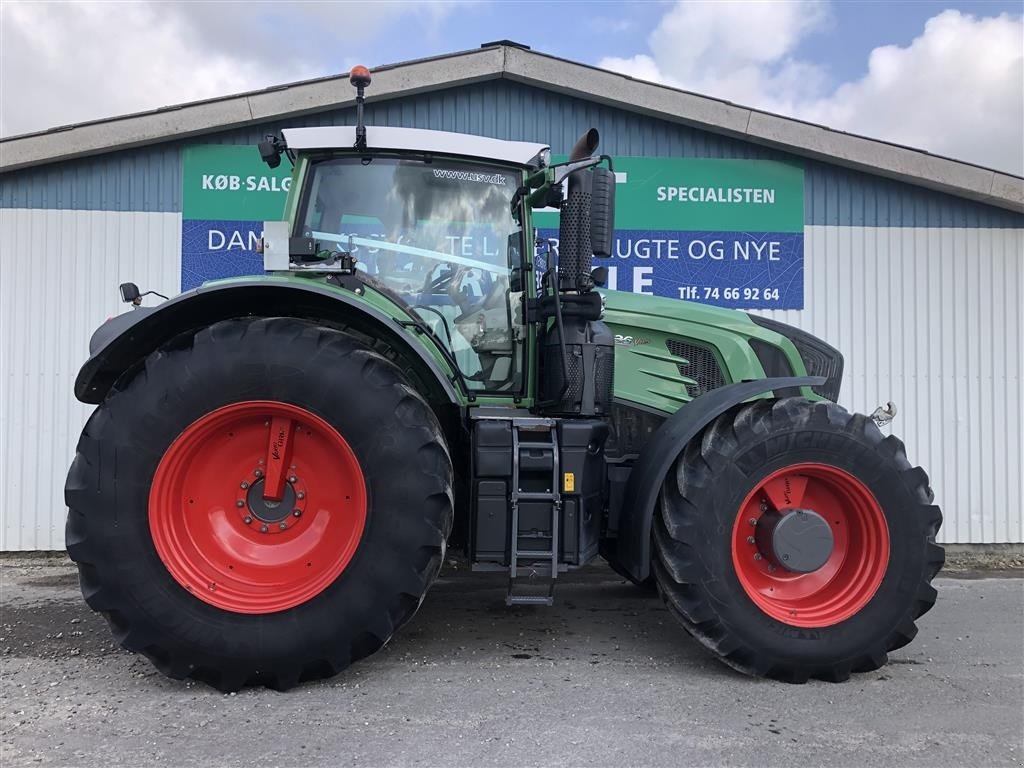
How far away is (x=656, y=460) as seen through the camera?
320 centimetres

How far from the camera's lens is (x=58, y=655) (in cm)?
344

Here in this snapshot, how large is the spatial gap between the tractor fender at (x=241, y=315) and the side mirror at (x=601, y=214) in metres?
0.91

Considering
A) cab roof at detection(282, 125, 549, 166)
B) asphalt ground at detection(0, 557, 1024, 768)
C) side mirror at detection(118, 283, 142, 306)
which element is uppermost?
cab roof at detection(282, 125, 549, 166)

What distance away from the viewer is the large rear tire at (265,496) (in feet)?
9.32

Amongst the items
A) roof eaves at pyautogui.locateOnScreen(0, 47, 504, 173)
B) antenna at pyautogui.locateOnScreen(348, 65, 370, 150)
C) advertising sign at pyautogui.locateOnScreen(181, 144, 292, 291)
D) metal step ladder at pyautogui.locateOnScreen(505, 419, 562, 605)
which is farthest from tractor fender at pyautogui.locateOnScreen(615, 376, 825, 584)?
advertising sign at pyautogui.locateOnScreen(181, 144, 292, 291)

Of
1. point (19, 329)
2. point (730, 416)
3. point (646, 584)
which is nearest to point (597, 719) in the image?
point (730, 416)

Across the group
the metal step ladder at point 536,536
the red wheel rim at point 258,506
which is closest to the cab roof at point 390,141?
the red wheel rim at point 258,506

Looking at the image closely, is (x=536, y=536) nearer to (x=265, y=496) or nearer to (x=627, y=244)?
(x=265, y=496)

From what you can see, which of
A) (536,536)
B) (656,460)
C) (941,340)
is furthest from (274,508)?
(941,340)

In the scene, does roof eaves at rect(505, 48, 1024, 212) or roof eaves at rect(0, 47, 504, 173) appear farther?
roof eaves at rect(505, 48, 1024, 212)

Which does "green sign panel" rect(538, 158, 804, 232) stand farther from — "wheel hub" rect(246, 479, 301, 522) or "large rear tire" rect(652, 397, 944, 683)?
"wheel hub" rect(246, 479, 301, 522)

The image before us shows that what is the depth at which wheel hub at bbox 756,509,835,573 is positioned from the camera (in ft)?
10.4

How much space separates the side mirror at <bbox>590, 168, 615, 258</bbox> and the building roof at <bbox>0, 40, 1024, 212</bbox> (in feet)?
10.8

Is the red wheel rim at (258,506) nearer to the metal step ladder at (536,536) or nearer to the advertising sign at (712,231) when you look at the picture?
the metal step ladder at (536,536)
